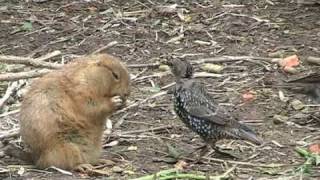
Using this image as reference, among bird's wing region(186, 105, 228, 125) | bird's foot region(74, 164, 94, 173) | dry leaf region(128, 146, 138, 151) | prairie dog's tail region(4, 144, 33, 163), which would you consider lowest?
dry leaf region(128, 146, 138, 151)

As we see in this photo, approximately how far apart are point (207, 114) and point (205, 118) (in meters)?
0.04

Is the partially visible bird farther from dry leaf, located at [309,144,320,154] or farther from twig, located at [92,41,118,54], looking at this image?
twig, located at [92,41,118,54]

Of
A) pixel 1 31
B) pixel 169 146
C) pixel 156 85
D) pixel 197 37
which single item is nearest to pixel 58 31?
pixel 1 31

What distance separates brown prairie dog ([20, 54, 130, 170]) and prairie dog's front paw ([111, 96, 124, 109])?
0.02m

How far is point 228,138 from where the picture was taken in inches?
249

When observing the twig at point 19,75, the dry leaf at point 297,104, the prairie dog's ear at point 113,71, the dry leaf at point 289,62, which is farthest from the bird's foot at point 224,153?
the dry leaf at point 289,62

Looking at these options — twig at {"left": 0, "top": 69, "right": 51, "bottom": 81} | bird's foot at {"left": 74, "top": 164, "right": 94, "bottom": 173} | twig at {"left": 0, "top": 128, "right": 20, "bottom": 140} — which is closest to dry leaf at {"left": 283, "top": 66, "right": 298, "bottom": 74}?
twig at {"left": 0, "top": 69, "right": 51, "bottom": 81}

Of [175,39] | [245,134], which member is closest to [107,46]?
[175,39]

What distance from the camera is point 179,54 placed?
A: 9.27m

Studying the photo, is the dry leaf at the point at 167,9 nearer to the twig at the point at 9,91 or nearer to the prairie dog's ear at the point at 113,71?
the twig at the point at 9,91

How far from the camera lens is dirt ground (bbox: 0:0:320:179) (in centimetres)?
635

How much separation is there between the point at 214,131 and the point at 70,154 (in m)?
1.00

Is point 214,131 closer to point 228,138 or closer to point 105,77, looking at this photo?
point 228,138

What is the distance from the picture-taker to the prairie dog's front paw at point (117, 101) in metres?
6.20
